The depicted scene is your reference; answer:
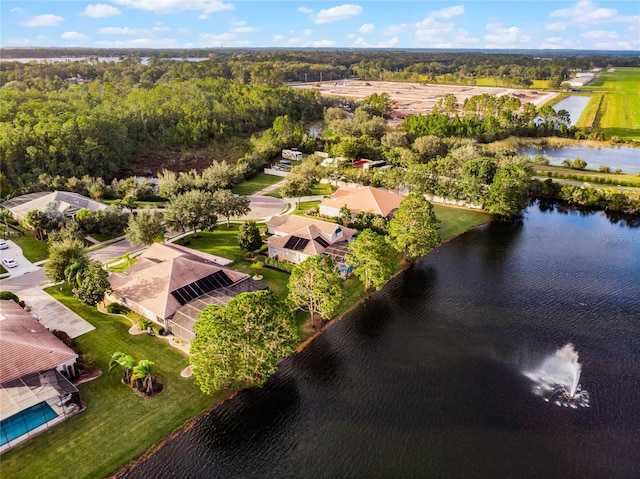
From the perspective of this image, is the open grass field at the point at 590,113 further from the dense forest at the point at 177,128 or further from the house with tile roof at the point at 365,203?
the house with tile roof at the point at 365,203

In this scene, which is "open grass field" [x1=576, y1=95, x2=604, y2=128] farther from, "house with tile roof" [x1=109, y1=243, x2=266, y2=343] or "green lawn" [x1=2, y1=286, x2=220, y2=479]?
"green lawn" [x1=2, y1=286, x2=220, y2=479]

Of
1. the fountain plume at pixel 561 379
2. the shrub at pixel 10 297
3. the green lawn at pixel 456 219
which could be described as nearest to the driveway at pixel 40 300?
the shrub at pixel 10 297

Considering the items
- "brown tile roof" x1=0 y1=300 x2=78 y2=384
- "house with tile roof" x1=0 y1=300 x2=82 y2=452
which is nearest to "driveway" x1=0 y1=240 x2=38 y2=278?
"brown tile roof" x1=0 y1=300 x2=78 y2=384

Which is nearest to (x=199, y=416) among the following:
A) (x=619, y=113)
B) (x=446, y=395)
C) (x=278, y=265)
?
(x=446, y=395)

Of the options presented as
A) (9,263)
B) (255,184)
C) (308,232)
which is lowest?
(9,263)

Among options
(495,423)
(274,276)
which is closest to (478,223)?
(274,276)

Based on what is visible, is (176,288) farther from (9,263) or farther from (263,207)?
(263,207)
